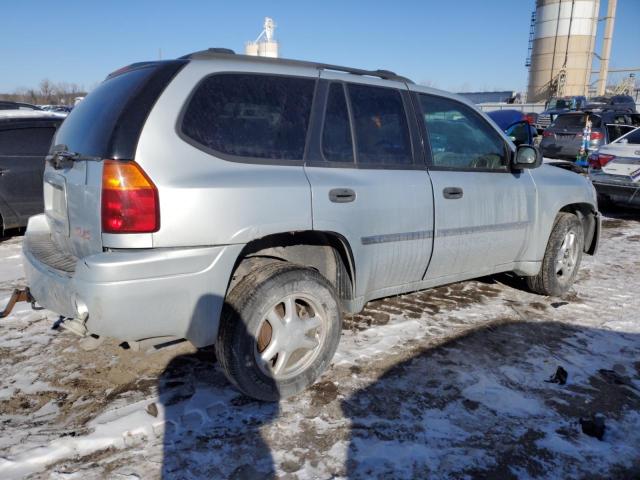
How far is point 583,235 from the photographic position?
4.95 m

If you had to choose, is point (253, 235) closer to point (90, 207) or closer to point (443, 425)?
point (90, 207)

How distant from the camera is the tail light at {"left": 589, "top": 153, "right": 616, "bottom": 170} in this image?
28.4 feet

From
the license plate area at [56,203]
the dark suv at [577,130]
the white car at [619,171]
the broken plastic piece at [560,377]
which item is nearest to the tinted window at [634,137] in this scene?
the white car at [619,171]

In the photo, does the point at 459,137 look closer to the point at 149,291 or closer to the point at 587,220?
the point at 587,220

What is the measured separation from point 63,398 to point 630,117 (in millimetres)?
15338

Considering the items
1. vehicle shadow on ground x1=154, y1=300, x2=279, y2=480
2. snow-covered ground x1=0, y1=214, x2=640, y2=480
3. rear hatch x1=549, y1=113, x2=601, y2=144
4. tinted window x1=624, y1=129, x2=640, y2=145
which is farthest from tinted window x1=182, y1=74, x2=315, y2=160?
rear hatch x1=549, y1=113, x2=601, y2=144

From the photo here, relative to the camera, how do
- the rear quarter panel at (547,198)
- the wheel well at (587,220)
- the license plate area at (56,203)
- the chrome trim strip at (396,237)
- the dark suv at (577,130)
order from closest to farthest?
the license plate area at (56,203), the chrome trim strip at (396,237), the rear quarter panel at (547,198), the wheel well at (587,220), the dark suv at (577,130)

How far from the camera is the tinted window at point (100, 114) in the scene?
2.48 meters

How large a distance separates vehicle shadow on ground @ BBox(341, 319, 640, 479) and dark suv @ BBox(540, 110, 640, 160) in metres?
10.5

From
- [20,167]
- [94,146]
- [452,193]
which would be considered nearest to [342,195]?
[452,193]

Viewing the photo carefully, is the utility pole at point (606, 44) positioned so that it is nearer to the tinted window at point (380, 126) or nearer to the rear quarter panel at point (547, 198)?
the rear quarter panel at point (547, 198)

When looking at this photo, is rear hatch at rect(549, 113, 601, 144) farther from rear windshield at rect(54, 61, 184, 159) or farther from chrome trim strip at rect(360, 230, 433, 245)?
rear windshield at rect(54, 61, 184, 159)

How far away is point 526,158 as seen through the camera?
3891mm

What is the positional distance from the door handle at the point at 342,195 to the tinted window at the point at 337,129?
0.71 feet
